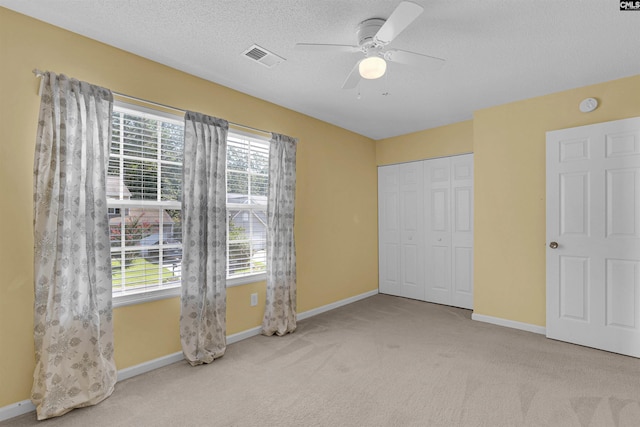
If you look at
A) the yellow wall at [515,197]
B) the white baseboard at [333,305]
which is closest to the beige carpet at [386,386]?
the yellow wall at [515,197]

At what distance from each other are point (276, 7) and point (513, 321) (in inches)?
155

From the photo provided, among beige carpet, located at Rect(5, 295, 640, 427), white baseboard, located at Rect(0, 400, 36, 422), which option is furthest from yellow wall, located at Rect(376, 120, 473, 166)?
white baseboard, located at Rect(0, 400, 36, 422)

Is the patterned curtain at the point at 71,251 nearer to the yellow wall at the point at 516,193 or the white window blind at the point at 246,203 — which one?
the white window blind at the point at 246,203

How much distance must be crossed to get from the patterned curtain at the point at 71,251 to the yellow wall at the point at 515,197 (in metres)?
3.89

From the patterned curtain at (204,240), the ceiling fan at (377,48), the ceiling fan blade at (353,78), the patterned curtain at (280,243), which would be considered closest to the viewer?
the ceiling fan at (377,48)

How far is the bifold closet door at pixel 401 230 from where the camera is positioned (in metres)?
4.84

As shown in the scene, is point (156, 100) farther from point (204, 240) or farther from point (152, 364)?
point (152, 364)

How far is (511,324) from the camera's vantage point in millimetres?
3561

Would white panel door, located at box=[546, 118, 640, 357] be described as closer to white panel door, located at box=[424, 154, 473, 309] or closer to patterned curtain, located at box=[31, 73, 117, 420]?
white panel door, located at box=[424, 154, 473, 309]

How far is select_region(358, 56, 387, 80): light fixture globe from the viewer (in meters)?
1.98

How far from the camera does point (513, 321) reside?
3.55 metres

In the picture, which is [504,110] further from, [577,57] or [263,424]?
[263,424]

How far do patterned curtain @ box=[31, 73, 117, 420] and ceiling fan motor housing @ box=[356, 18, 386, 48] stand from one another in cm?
192

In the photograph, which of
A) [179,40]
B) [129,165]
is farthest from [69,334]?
[179,40]
